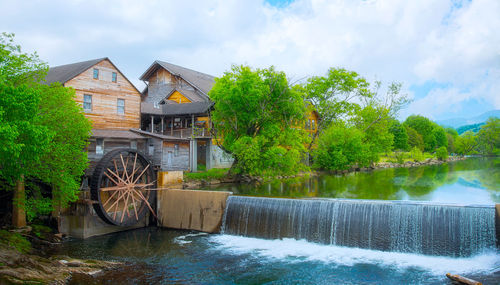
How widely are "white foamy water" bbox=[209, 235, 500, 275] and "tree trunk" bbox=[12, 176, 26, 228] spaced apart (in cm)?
746

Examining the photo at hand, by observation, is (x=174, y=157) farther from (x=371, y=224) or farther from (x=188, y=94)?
(x=371, y=224)

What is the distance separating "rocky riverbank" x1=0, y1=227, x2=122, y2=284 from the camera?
9.26 metres

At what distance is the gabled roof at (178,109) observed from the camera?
97.4 ft

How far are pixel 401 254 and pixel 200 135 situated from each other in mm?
20591

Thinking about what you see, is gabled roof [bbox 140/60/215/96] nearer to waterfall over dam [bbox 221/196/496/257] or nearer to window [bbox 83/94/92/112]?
window [bbox 83/94/92/112]

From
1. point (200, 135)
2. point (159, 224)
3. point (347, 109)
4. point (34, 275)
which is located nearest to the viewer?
point (34, 275)

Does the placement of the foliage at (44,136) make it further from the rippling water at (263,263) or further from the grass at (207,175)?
the grass at (207,175)

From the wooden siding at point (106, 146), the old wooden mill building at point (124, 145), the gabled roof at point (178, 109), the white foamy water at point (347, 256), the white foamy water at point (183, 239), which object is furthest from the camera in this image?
the gabled roof at point (178, 109)

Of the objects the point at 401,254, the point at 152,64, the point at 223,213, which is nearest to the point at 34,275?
the point at 223,213

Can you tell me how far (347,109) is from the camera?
41156 mm

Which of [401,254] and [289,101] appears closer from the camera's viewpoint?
[401,254]

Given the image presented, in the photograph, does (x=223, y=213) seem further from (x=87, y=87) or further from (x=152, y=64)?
(x=152, y=64)

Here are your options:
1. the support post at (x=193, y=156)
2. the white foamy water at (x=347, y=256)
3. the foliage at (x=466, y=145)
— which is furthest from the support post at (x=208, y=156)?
the foliage at (x=466, y=145)

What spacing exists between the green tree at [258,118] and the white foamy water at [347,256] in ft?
37.6
